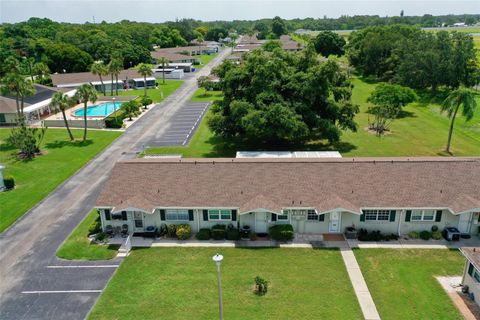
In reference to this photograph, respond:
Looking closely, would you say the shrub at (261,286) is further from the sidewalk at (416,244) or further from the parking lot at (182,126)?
the parking lot at (182,126)

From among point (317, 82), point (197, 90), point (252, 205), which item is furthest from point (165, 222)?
point (197, 90)

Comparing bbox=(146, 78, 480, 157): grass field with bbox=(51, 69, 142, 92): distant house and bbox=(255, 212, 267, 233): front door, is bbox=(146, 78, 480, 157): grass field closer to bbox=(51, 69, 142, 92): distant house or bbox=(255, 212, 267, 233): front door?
bbox=(255, 212, 267, 233): front door

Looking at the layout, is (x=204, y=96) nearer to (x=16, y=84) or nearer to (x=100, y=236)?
(x=16, y=84)

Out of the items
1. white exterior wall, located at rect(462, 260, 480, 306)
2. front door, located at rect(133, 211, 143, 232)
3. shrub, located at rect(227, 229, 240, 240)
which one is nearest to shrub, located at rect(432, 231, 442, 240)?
white exterior wall, located at rect(462, 260, 480, 306)

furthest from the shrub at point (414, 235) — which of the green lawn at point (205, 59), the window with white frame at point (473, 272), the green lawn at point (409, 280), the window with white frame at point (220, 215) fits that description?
the green lawn at point (205, 59)

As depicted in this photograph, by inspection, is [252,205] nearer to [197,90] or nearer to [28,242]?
[28,242]
